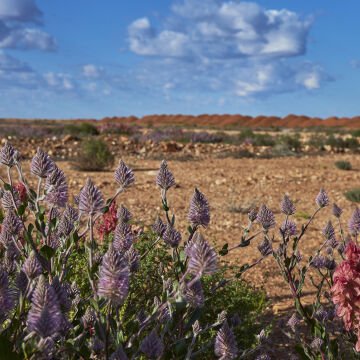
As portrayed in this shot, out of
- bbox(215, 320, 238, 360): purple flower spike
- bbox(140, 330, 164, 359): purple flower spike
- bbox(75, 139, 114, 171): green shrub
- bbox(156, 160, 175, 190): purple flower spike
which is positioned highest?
bbox(156, 160, 175, 190): purple flower spike

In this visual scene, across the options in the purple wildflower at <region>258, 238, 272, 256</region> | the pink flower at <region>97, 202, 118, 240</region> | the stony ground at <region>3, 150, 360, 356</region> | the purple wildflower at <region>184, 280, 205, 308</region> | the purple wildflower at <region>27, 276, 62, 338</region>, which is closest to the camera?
the purple wildflower at <region>27, 276, 62, 338</region>

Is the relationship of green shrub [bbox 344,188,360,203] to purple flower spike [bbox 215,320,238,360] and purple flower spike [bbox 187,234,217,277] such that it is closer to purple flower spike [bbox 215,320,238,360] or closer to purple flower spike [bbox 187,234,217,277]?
purple flower spike [bbox 215,320,238,360]

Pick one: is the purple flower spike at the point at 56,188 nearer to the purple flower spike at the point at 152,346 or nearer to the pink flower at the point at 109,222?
the purple flower spike at the point at 152,346

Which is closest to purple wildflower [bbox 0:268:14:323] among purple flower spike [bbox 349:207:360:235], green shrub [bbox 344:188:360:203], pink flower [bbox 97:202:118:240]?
purple flower spike [bbox 349:207:360:235]

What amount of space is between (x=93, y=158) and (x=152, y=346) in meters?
11.2

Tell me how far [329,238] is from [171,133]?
68.2 feet

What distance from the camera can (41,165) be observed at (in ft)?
6.31

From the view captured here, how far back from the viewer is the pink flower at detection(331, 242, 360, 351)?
204 centimetres

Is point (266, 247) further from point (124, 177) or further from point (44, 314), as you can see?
point (44, 314)

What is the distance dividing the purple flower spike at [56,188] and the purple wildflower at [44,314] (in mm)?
651

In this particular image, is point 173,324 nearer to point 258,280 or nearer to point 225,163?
point 258,280

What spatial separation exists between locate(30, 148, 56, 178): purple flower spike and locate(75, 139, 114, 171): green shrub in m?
10.6

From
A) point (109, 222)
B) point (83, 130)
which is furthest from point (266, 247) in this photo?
point (83, 130)

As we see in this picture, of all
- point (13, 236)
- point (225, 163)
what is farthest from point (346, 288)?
point (225, 163)
